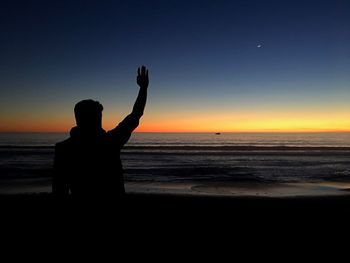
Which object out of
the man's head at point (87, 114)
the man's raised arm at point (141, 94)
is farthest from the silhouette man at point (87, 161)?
the man's raised arm at point (141, 94)

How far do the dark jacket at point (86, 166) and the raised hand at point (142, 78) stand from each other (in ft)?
1.97

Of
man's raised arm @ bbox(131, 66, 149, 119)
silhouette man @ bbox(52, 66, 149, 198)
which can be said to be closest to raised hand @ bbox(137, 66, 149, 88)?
man's raised arm @ bbox(131, 66, 149, 119)

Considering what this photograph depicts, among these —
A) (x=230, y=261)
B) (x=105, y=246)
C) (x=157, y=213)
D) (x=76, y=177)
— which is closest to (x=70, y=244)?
(x=105, y=246)

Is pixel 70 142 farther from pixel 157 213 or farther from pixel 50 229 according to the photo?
pixel 157 213

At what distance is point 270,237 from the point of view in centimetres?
627

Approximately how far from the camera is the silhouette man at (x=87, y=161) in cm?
240

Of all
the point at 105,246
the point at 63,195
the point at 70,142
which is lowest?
the point at 105,246

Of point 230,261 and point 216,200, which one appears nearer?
point 230,261

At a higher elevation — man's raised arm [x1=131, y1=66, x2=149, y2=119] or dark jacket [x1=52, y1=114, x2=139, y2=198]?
man's raised arm [x1=131, y1=66, x2=149, y2=119]

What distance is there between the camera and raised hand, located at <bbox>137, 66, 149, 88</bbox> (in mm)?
2756

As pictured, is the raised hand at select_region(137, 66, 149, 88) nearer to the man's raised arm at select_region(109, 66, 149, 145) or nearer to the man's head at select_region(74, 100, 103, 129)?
the man's raised arm at select_region(109, 66, 149, 145)

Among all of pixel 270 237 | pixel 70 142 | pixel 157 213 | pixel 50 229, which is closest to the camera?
pixel 70 142

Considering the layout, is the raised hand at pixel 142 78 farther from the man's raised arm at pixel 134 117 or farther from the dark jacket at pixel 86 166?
the dark jacket at pixel 86 166

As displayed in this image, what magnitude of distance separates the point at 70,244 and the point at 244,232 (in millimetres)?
4836
